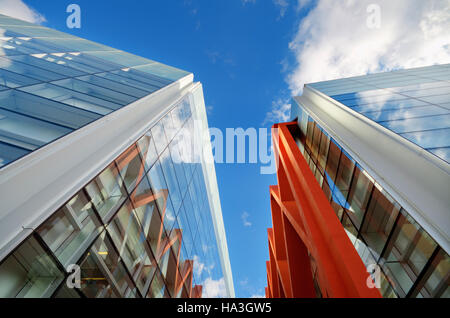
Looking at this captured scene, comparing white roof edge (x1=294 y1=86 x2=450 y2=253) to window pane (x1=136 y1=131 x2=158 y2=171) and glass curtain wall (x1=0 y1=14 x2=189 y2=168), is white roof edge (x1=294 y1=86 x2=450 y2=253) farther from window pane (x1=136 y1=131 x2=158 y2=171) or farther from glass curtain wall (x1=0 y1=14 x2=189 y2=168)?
glass curtain wall (x1=0 y1=14 x2=189 y2=168)

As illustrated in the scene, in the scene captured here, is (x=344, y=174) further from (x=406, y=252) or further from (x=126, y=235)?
(x=126, y=235)

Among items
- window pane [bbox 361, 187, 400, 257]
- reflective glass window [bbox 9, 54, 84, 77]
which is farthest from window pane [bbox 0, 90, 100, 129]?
window pane [bbox 361, 187, 400, 257]

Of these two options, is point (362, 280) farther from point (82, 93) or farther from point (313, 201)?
point (82, 93)

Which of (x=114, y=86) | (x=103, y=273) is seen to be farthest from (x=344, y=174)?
(x=114, y=86)

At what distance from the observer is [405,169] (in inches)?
254

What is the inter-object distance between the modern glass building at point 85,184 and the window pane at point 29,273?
0.8 inches

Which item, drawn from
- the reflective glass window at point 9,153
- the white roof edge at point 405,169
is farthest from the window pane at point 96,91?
the white roof edge at point 405,169

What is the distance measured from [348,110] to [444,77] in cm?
728

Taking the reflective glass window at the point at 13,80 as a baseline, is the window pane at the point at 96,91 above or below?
below

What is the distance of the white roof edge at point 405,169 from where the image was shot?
16.9ft

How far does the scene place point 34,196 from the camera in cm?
440

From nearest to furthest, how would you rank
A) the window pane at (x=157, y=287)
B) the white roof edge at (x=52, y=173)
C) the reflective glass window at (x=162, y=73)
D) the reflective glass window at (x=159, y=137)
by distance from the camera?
the white roof edge at (x=52, y=173) < the window pane at (x=157, y=287) < the reflective glass window at (x=159, y=137) < the reflective glass window at (x=162, y=73)

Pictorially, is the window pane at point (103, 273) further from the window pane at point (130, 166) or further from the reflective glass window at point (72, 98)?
the reflective glass window at point (72, 98)
